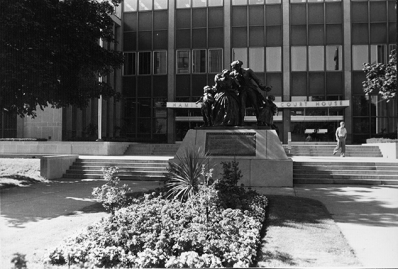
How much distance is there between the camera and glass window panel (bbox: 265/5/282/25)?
32281 mm

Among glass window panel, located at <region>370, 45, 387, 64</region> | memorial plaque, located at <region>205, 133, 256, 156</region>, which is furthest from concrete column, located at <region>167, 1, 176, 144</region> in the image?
memorial plaque, located at <region>205, 133, 256, 156</region>

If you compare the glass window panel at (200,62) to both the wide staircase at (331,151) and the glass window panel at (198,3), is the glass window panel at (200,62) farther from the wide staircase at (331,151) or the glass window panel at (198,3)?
the wide staircase at (331,151)

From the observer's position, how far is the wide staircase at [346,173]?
45.6 feet

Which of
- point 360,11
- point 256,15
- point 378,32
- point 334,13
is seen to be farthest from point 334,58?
point 256,15

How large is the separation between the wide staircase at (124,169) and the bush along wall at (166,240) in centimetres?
889

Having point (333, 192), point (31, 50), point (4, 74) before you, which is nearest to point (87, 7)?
point (31, 50)

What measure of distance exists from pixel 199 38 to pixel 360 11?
14221 mm

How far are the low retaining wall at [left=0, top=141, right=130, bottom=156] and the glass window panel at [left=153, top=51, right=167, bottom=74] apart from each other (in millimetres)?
12666

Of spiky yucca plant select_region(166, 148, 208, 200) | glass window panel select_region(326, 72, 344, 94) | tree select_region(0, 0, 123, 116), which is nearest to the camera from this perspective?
spiky yucca plant select_region(166, 148, 208, 200)

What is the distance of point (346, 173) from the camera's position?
14.5 m

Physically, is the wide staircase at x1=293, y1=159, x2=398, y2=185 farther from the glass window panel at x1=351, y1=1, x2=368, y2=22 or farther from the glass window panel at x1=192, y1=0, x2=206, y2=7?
the glass window panel at x1=192, y1=0, x2=206, y2=7

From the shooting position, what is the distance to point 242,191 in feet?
27.0

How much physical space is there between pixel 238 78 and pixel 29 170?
9663 mm

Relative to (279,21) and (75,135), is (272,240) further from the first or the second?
(279,21)
